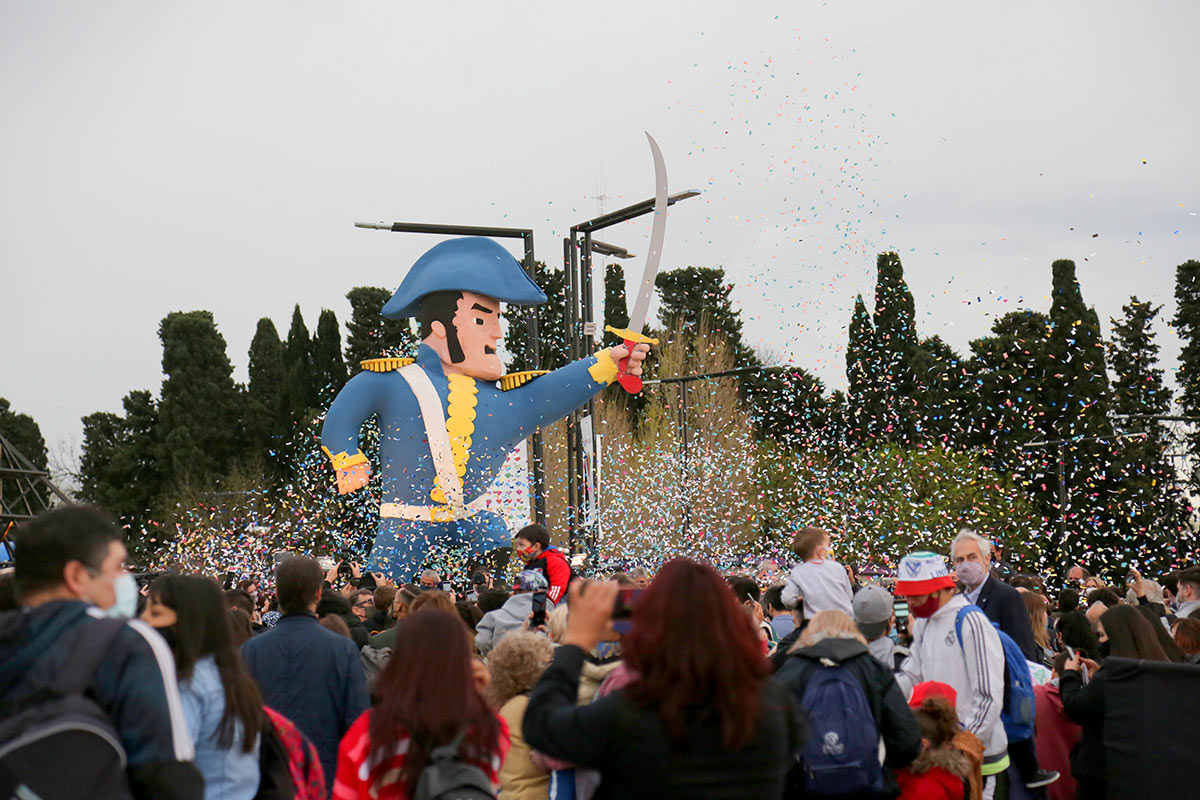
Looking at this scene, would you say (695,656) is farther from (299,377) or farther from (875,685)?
(299,377)

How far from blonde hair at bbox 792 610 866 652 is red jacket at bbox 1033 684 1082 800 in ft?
7.41

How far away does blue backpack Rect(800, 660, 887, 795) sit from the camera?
4.46 m

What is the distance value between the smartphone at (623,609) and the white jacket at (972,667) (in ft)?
7.74

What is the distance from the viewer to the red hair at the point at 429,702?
12.3 feet

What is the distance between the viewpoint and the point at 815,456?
27.8 meters

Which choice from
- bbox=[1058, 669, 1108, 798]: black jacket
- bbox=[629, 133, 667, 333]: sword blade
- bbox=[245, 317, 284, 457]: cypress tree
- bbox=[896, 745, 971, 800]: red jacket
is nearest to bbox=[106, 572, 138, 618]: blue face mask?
bbox=[896, 745, 971, 800]: red jacket

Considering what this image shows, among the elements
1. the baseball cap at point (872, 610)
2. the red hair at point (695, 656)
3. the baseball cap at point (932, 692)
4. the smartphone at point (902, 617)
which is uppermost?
the red hair at point (695, 656)

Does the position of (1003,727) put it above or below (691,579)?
below

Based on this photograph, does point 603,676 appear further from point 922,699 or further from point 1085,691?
point 1085,691

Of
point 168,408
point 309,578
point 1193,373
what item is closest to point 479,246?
point 309,578

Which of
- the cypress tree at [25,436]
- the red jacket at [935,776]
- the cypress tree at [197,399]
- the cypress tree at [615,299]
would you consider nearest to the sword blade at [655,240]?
the red jacket at [935,776]

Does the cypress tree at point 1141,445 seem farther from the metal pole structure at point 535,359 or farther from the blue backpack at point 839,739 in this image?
the blue backpack at point 839,739

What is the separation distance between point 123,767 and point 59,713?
20 cm

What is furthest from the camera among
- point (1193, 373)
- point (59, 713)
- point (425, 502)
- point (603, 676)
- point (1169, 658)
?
Result: point (1193, 373)
